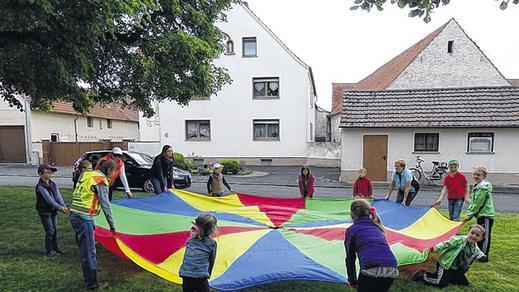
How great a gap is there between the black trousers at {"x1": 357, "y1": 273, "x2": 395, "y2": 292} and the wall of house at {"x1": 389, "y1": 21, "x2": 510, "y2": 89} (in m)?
23.2

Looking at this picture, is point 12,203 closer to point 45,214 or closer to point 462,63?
point 45,214

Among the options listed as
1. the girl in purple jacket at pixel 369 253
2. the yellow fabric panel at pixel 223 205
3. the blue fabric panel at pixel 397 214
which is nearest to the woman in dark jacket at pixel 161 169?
the yellow fabric panel at pixel 223 205

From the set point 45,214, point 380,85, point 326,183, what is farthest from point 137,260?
point 380,85

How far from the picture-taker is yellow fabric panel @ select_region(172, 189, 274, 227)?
23.2ft

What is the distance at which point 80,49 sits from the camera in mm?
6461

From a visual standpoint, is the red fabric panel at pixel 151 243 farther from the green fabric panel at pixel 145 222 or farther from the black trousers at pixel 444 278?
the black trousers at pixel 444 278

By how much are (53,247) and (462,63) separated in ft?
86.8

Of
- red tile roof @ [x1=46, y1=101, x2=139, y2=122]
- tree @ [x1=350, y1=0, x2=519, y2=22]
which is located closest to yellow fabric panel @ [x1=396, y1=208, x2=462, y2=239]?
tree @ [x1=350, y1=0, x2=519, y2=22]

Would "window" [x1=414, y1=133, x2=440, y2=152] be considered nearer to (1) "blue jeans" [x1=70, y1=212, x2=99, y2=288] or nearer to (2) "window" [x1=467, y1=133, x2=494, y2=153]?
(2) "window" [x1=467, y1=133, x2=494, y2=153]

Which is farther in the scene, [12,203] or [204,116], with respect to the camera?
[204,116]

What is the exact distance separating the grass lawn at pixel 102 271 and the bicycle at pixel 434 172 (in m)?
8.65

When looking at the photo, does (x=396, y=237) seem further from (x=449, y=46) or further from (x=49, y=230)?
(x=449, y=46)

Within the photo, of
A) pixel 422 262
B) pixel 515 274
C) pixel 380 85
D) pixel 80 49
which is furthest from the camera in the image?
pixel 380 85

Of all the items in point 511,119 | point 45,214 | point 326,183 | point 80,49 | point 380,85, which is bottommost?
point 326,183
